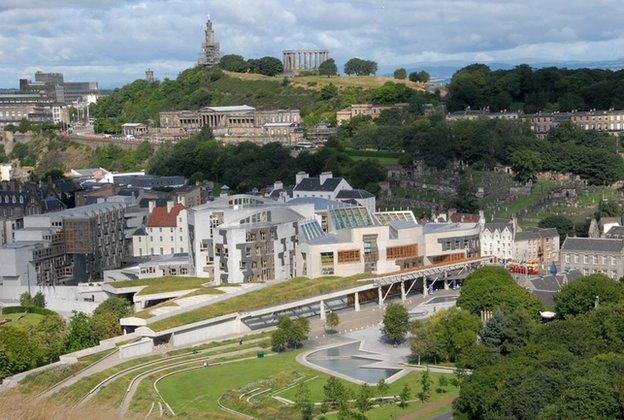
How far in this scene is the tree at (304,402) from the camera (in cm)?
3522

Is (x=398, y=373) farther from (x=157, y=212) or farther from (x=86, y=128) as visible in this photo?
(x=86, y=128)

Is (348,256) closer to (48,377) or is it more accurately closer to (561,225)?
(561,225)

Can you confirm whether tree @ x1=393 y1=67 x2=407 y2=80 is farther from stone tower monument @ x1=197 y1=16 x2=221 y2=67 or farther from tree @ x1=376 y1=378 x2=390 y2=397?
tree @ x1=376 y1=378 x2=390 y2=397

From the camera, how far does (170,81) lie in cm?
13388

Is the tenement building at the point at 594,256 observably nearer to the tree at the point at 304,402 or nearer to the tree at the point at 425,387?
the tree at the point at 425,387

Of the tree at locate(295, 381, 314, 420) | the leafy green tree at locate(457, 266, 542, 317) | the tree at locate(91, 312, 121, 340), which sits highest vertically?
the leafy green tree at locate(457, 266, 542, 317)

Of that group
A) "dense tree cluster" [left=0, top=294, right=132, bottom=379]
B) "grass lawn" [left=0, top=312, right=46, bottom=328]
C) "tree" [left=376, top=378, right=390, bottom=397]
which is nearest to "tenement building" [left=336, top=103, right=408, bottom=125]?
"grass lawn" [left=0, top=312, right=46, bottom=328]

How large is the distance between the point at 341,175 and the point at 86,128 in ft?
194

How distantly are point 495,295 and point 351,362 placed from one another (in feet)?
19.8

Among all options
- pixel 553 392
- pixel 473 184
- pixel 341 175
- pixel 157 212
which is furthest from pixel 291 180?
pixel 553 392

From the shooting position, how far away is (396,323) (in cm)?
4372

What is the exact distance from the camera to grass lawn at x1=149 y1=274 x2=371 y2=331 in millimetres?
Answer: 46250

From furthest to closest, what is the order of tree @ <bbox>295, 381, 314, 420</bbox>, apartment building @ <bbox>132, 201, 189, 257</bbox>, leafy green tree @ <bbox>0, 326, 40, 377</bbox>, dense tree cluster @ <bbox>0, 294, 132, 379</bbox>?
apartment building @ <bbox>132, 201, 189, 257</bbox> → dense tree cluster @ <bbox>0, 294, 132, 379</bbox> → leafy green tree @ <bbox>0, 326, 40, 377</bbox> → tree @ <bbox>295, 381, 314, 420</bbox>

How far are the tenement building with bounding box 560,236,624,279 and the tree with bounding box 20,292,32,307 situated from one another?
23288 millimetres
